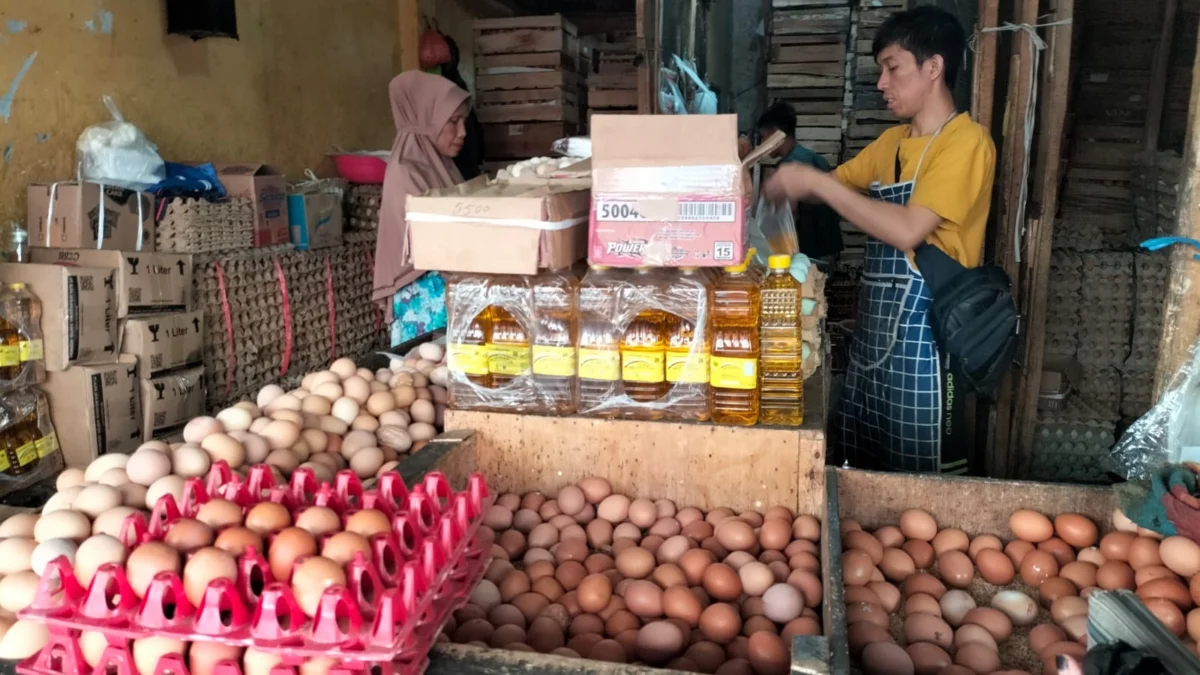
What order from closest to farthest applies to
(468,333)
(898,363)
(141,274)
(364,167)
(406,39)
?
(468,333) → (898,363) → (141,274) → (364,167) → (406,39)

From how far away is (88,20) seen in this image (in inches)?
153

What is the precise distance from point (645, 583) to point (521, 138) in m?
5.15

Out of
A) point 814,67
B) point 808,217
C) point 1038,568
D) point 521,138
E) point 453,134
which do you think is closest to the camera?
point 1038,568

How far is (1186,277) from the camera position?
2.01 meters

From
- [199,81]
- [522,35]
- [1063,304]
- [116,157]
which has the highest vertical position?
[522,35]

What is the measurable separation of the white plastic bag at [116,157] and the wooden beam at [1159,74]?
5629 millimetres

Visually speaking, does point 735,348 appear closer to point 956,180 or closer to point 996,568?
point 996,568

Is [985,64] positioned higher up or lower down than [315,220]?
higher up

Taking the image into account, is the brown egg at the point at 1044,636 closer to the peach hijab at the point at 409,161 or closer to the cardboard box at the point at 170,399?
the peach hijab at the point at 409,161

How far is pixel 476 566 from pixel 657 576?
452mm

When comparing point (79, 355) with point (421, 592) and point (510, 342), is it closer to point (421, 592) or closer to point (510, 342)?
point (510, 342)

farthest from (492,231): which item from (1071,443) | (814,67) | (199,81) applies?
(814,67)

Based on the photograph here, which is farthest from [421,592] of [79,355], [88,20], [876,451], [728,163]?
[88,20]

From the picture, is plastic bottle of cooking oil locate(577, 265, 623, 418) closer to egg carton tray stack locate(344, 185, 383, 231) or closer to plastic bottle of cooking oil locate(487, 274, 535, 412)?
plastic bottle of cooking oil locate(487, 274, 535, 412)
